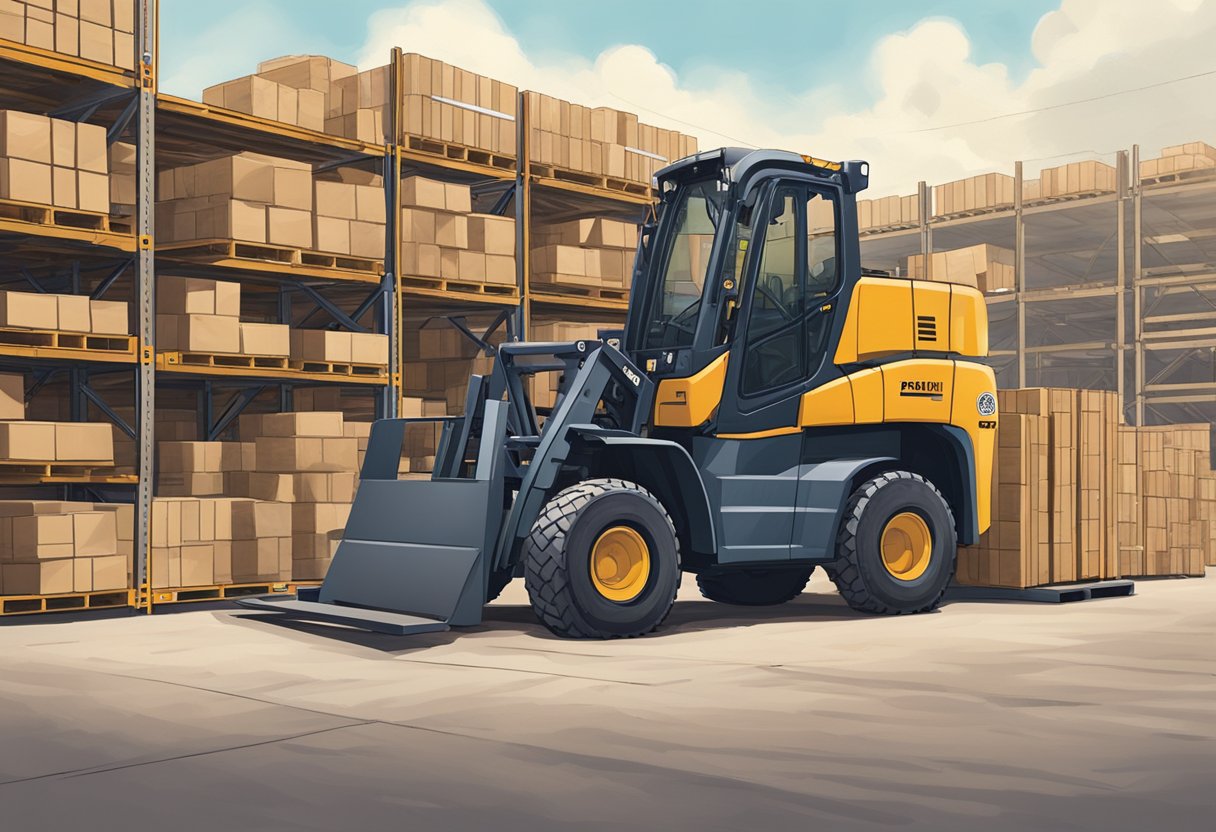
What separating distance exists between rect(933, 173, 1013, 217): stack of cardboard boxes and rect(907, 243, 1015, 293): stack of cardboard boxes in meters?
0.97

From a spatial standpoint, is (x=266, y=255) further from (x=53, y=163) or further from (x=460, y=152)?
(x=460, y=152)

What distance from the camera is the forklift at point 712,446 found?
8.95m

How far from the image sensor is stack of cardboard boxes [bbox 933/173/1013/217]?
27.8 m

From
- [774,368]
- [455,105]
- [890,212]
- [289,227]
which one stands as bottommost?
[774,368]

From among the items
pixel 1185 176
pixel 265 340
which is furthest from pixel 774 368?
pixel 1185 176

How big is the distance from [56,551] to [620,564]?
4459 mm

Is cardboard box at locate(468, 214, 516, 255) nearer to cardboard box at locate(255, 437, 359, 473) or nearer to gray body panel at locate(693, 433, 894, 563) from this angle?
cardboard box at locate(255, 437, 359, 473)

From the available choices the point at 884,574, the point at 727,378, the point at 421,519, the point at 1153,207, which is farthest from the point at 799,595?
the point at 1153,207

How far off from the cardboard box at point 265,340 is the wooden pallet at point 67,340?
114 centimetres

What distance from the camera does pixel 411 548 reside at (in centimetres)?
933

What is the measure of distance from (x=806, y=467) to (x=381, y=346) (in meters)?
5.04

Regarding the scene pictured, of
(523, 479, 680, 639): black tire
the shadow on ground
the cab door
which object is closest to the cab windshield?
the cab door

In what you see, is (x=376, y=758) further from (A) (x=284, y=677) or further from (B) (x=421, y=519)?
(B) (x=421, y=519)

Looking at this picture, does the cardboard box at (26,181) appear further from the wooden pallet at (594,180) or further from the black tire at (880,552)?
the black tire at (880,552)
